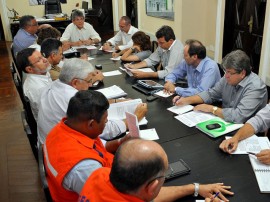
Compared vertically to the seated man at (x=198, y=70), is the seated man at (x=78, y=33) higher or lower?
higher

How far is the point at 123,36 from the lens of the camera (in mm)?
4801

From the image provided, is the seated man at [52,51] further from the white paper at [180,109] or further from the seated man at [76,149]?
the seated man at [76,149]

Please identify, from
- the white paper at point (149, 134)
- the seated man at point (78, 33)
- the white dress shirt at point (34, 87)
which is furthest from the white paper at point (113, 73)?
the seated man at point (78, 33)

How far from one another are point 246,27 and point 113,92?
296cm

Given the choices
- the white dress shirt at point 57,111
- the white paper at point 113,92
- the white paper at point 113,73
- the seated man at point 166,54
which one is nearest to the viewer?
the white dress shirt at point 57,111

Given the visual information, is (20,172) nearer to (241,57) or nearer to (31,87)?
(31,87)

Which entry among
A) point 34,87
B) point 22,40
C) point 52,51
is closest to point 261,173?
point 34,87

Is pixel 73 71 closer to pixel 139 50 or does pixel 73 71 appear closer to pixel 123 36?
pixel 139 50

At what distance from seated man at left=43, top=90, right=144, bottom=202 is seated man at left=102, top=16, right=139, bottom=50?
10.0ft

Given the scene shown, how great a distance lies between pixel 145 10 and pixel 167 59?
3463 mm

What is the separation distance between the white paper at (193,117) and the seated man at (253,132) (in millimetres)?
300

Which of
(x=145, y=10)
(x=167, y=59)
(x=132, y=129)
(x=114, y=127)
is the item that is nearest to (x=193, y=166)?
(x=132, y=129)

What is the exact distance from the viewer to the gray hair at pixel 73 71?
192cm

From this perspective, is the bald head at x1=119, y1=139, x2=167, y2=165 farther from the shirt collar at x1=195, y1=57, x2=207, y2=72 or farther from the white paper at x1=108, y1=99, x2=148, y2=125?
the shirt collar at x1=195, y1=57, x2=207, y2=72
